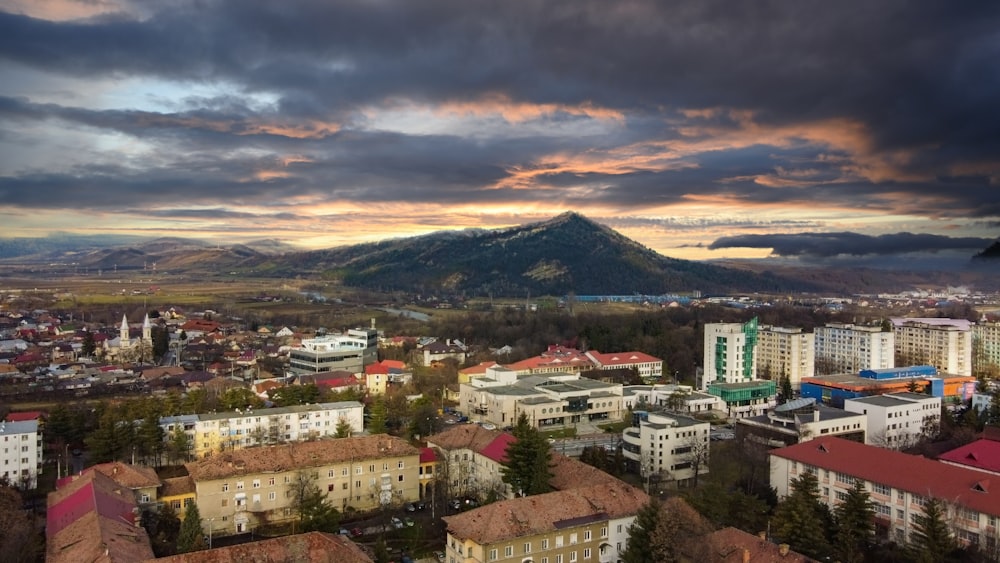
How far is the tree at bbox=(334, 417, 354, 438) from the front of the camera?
968 inches

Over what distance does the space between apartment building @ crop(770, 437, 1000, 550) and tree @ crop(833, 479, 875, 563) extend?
4.23 ft

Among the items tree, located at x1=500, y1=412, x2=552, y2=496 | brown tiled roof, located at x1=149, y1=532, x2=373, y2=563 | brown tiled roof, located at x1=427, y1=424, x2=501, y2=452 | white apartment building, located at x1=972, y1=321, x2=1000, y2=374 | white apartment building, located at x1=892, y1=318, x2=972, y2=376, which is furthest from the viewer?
white apartment building, located at x1=972, y1=321, x2=1000, y2=374

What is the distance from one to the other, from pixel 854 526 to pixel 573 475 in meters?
6.67

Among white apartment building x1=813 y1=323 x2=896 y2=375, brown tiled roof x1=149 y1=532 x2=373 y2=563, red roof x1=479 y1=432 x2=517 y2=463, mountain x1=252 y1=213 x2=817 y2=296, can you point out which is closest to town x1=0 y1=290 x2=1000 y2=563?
brown tiled roof x1=149 y1=532 x2=373 y2=563

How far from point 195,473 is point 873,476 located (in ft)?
56.0

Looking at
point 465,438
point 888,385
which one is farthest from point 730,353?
point 465,438

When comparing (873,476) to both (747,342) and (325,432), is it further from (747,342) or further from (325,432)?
(747,342)

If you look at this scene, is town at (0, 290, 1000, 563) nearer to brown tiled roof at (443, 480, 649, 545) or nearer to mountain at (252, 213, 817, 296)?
brown tiled roof at (443, 480, 649, 545)

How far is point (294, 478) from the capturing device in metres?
19.5

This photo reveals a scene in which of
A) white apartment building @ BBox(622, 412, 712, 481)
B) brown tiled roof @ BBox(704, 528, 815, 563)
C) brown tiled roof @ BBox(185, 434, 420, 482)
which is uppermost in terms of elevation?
brown tiled roof @ BBox(185, 434, 420, 482)

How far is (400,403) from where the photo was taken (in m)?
30.2

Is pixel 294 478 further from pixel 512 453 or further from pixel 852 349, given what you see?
pixel 852 349

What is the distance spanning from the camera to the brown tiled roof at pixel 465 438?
869 inches

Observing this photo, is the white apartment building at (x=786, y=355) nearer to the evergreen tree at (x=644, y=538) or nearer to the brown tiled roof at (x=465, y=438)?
the brown tiled roof at (x=465, y=438)
